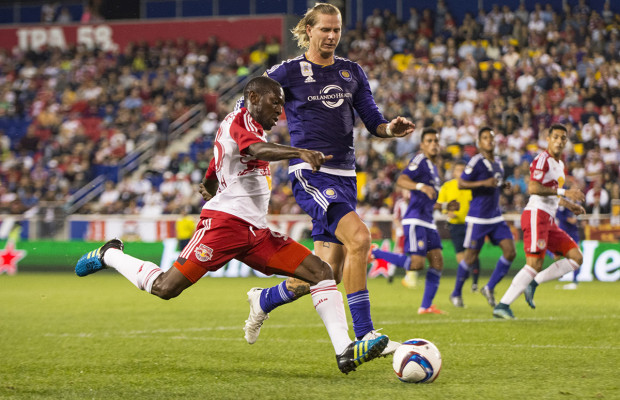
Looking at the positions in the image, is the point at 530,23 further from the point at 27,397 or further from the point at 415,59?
the point at 27,397

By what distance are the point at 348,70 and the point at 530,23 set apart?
61.0 feet

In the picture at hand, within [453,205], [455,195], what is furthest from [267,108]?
[455,195]

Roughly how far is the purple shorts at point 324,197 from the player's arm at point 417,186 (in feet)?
13.1

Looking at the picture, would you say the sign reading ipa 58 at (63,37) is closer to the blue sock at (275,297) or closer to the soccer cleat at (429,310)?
the soccer cleat at (429,310)

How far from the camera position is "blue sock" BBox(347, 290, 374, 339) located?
6801 mm

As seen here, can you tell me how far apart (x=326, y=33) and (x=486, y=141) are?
5.42 meters

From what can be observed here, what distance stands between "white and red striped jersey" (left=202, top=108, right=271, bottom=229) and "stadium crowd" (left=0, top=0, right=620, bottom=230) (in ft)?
44.2

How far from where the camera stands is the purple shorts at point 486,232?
12.5 m

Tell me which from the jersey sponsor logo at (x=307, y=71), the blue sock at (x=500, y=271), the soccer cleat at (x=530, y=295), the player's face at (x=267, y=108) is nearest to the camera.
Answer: the player's face at (x=267, y=108)

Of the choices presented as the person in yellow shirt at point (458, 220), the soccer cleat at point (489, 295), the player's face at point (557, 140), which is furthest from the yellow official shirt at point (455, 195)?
the player's face at point (557, 140)

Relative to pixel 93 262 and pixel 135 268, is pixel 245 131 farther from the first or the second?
pixel 93 262

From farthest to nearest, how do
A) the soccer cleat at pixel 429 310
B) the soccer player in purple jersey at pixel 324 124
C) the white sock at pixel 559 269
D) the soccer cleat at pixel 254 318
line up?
1. the soccer cleat at pixel 429 310
2. the white sock at pixel 559 269
3. the soccer cleat at pixel 254 318
4. the soccer player in purple jersey at pixel 324 124

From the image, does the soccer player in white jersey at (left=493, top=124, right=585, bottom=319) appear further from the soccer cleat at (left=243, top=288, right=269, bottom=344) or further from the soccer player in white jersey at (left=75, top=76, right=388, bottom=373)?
the soccer player in white jersey at (left=75, top=76, right=388, bottom=373)

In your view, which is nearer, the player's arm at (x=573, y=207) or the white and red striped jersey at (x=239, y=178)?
the white and red striped jersey at (x=239, y=178)
